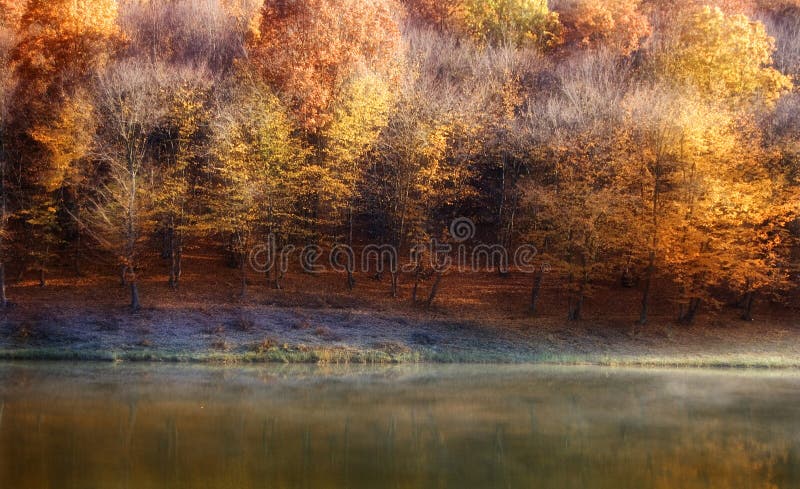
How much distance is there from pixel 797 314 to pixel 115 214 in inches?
1326

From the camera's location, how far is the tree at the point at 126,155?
37.2 metres

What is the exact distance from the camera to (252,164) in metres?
40.2

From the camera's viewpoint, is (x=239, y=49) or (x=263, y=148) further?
(x=239, y=49)

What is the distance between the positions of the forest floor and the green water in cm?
326

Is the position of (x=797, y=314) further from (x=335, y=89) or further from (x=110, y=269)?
(x=110, y=269)

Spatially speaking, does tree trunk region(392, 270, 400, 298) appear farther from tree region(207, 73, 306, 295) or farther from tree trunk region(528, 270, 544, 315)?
tree trunk region(528, 270, 544, 315)

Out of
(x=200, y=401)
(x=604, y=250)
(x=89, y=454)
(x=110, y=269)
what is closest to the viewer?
(x=89, y=454)

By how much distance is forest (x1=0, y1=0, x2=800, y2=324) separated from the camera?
3797cm

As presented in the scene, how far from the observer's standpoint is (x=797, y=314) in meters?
41.2

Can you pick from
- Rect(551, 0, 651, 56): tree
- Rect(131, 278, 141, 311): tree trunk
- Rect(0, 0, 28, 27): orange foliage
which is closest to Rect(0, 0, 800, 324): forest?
Rect(131, 278, 141, 311): tree trunk

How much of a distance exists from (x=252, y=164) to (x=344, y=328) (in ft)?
32.5

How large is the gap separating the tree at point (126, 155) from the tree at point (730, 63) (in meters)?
28.0

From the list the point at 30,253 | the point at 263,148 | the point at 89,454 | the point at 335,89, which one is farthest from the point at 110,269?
the point at 89,454

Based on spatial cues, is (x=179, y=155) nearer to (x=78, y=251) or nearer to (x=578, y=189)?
(x=78, y=251)
